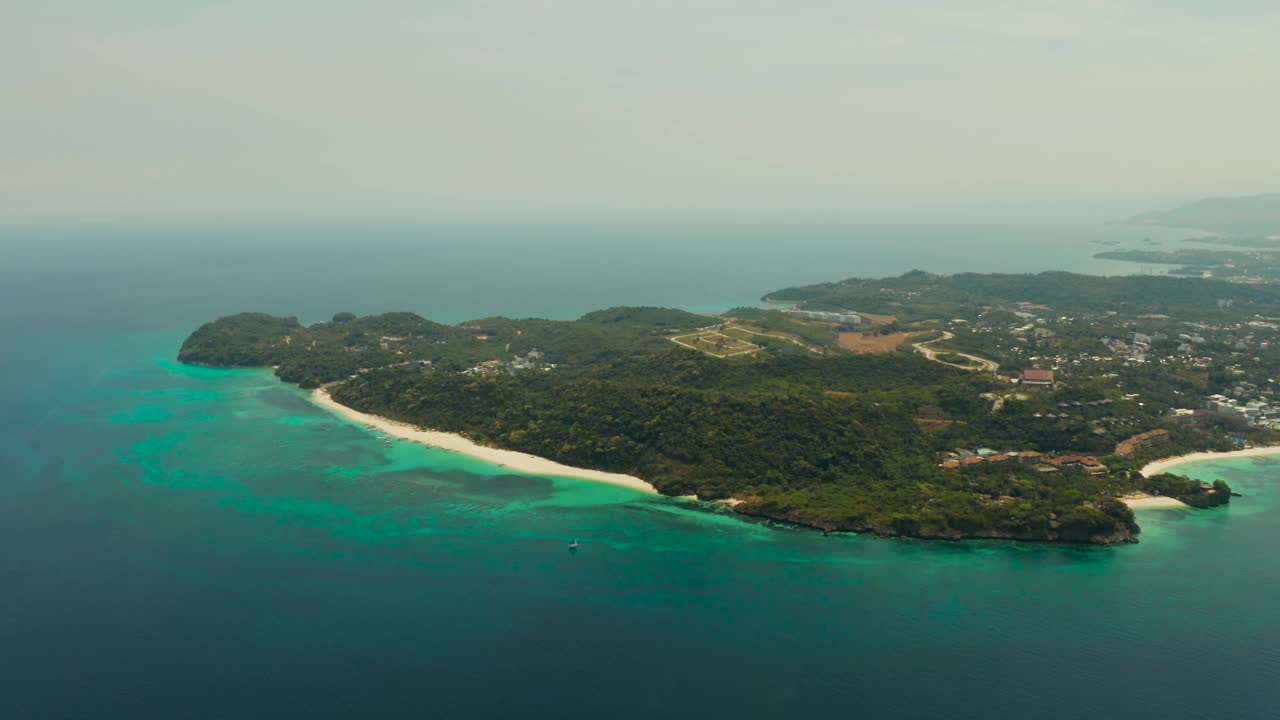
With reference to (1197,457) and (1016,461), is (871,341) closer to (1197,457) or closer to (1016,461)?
(1197,457)

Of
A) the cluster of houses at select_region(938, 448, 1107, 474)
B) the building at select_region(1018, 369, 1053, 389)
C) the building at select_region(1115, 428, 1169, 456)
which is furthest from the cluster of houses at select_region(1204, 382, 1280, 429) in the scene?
the cluster of houses at select_region(938, 448, 1107, 474)

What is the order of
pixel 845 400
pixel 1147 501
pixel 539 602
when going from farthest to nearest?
pixel 845 400, pixel 1147 501, pixel 539 602

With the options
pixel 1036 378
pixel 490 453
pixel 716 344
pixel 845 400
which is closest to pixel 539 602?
pixel 490 453

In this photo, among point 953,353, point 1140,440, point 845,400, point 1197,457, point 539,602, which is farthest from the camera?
point 953,353

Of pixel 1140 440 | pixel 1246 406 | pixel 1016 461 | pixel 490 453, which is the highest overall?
pixel 1246 406

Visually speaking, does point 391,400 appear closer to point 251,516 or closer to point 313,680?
point 251,516

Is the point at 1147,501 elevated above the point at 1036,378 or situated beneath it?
situated beneath

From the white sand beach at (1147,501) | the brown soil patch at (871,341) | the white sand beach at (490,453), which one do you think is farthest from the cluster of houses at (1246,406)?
the white sand beach at (490,453)
